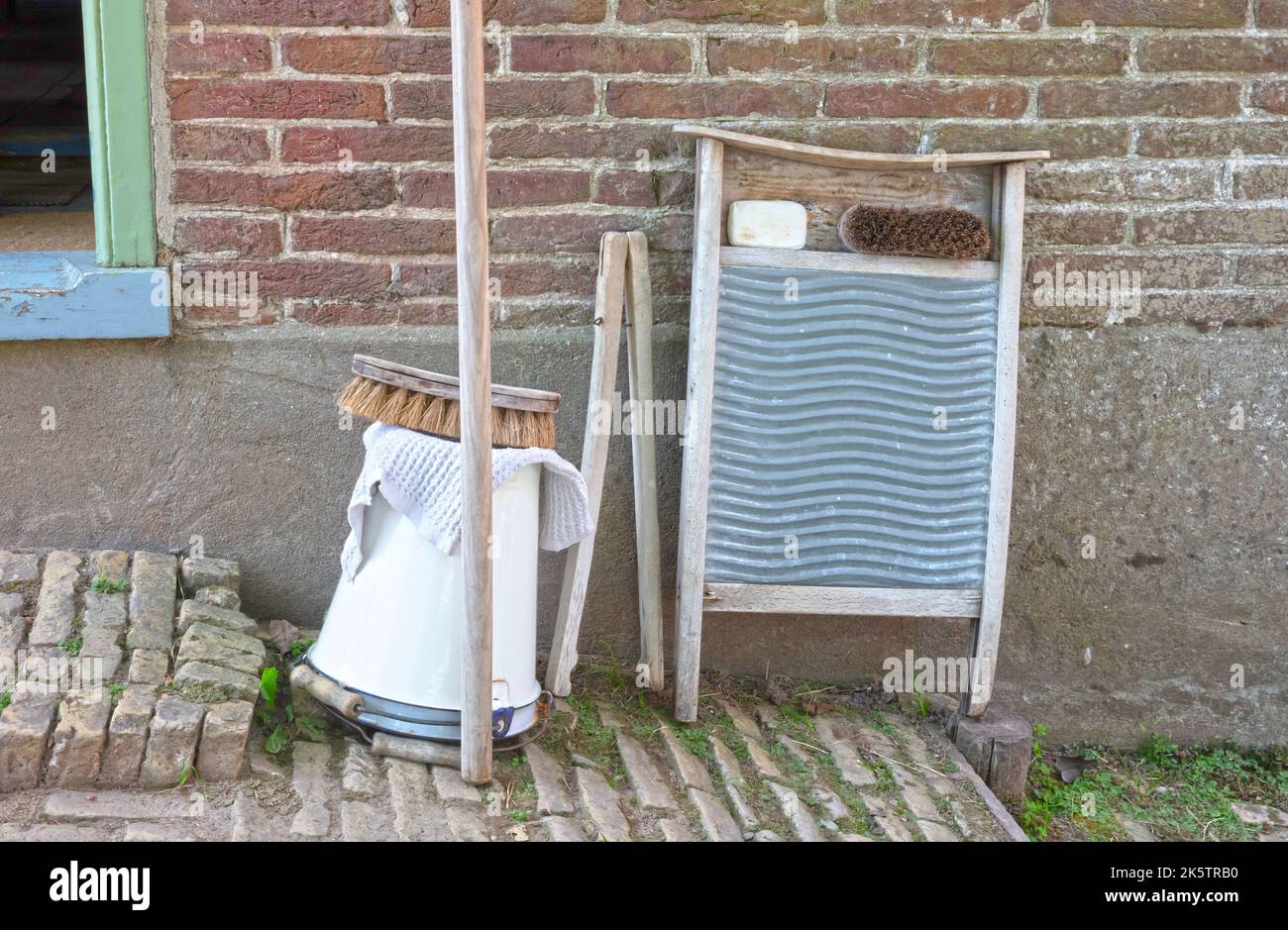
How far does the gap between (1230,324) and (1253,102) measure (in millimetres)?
580

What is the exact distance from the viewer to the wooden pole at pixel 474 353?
2.12 m

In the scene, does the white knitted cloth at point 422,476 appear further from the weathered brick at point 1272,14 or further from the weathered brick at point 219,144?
the weathered brick at point 1272,14

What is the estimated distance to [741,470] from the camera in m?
2.87


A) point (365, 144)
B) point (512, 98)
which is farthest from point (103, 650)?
point (512, 98)

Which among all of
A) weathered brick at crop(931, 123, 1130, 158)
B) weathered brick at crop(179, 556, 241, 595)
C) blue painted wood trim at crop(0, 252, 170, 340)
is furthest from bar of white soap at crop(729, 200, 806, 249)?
weathered brick at crop(179, 556, 241, 595)

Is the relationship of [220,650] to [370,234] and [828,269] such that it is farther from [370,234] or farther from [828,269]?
[828,269]

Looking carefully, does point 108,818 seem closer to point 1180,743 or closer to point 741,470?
point 741,470

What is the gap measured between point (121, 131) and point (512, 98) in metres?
0.94

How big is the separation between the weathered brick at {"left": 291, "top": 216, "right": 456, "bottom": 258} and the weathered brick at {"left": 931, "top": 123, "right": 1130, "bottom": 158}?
4.28ft

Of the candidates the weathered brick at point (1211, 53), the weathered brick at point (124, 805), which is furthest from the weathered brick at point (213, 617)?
the weathered brick at point (1211, 53)

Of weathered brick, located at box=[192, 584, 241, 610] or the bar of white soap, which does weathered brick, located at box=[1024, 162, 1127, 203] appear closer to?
the bar of white soap

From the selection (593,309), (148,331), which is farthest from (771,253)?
(148,331)

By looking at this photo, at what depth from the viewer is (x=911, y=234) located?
112 inches

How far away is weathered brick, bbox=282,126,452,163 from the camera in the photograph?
2.85 metres
